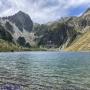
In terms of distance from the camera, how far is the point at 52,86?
46.8 meters

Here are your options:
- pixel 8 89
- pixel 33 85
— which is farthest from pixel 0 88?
pixel 33 85

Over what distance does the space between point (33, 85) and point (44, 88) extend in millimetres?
4188

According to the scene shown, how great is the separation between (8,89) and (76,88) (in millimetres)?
12599

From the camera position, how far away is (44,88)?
44.9m

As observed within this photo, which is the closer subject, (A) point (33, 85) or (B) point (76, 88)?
(B) point (76, 88)

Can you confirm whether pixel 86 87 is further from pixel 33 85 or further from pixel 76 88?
pixel 33 85

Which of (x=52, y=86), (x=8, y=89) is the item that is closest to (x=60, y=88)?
(x=52, y=86)

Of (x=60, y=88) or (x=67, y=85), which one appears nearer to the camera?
(x=60, y=88)

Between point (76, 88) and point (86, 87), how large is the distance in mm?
2081

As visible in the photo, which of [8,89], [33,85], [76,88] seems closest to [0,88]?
[8,89]

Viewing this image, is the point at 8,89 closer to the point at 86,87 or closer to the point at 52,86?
the point at 52,86

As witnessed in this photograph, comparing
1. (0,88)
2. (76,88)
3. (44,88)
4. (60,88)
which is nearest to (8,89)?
(0,88)

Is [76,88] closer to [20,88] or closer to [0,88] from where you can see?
[20,88]

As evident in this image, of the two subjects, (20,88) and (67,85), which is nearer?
(20,88)
